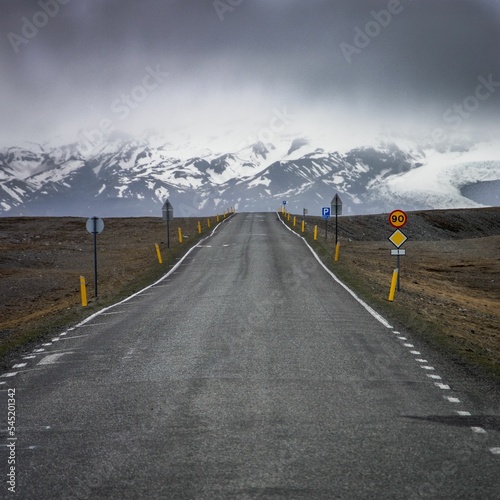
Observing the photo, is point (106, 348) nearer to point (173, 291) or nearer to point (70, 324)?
point (70, 324)

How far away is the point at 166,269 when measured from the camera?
Result: 33.0 metres

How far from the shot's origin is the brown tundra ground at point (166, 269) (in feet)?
55.3

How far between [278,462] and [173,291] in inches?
674

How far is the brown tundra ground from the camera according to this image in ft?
55.3

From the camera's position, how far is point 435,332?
595 inches

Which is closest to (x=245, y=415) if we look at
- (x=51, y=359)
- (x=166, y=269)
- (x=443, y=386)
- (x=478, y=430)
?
(x=478, y=430)

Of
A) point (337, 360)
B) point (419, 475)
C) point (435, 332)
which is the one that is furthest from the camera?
point (435, 332)

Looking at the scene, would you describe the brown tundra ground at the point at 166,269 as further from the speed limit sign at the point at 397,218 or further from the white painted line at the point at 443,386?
the speed limit sign at the point at 397,218

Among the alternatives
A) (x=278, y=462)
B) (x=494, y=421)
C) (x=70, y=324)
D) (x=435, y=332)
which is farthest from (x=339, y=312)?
(x=278, y=462)

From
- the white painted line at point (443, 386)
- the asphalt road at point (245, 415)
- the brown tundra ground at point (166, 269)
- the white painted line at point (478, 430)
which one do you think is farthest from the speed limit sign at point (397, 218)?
the white painted line at point (478, 430)

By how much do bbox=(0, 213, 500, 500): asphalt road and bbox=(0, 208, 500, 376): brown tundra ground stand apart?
180 cm

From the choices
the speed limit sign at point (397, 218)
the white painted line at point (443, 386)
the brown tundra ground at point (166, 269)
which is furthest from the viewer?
the speed limit sign at point (397, 218)

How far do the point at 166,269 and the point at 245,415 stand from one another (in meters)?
25.1

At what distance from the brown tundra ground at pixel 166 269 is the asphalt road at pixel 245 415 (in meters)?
1.80
